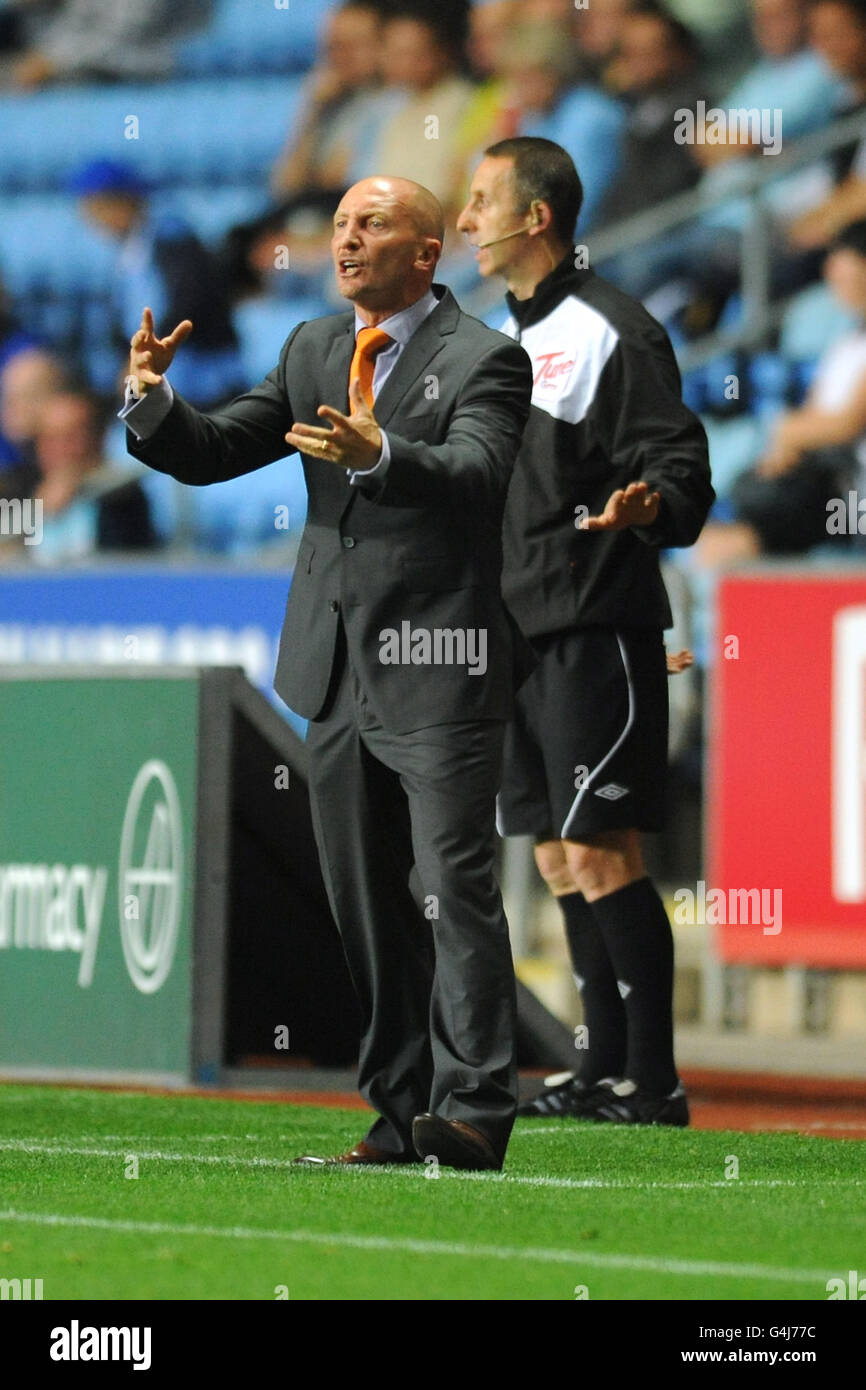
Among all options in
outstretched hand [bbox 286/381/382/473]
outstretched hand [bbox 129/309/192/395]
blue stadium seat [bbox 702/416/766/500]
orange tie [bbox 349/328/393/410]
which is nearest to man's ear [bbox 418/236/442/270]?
orange tie [bbox 349/328/393/410]

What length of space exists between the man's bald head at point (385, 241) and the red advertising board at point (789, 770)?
4220 mm

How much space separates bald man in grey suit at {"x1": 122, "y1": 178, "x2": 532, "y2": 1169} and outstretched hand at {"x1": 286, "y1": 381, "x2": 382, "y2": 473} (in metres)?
0.24

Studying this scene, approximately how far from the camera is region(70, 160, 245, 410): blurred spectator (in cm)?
1413

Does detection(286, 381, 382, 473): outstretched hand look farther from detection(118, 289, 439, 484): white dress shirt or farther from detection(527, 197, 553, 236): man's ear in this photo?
detection(527, 197, 553, 236): man's ear

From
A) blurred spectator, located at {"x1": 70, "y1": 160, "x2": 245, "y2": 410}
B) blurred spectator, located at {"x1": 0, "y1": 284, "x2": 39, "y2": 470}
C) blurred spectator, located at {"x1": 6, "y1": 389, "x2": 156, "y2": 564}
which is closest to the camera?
blurred spectator, located at {"x1": 6, "y1": 389, "x2": 156, "y2": 564}

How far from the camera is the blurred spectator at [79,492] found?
13758 millimetres

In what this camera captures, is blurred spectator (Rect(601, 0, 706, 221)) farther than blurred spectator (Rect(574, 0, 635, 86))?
No

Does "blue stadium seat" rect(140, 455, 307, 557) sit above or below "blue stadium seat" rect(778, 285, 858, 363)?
below

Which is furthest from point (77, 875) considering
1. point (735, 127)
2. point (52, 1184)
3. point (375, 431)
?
point (735, 127)

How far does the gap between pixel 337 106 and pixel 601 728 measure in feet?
28.4

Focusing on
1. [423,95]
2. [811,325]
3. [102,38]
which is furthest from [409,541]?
[102,38]

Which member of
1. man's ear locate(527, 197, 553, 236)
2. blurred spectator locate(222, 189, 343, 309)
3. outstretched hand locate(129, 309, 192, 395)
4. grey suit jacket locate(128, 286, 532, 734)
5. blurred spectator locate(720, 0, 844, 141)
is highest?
blurred spectator locate(720, 0, 844, 141)

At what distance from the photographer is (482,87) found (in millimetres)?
13711

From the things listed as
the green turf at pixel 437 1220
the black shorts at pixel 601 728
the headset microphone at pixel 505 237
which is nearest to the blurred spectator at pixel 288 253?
the headset microphone at pixel 505 237
